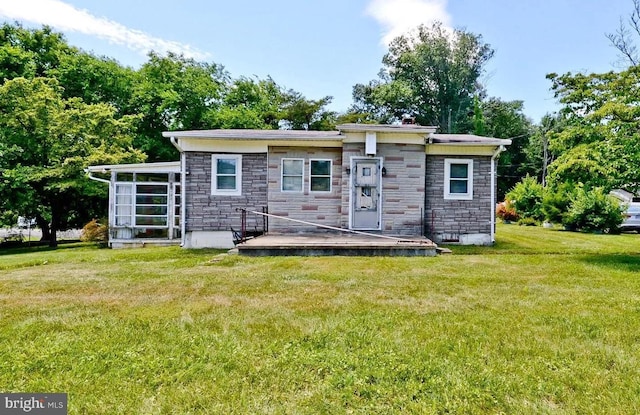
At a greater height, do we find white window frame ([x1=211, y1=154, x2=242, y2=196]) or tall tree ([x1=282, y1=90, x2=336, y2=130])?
tall tree ([x1=282, y1=90, x2=336, y2=130])

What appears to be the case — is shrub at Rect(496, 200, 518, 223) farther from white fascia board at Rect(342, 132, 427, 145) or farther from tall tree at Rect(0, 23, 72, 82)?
tall tree at Rect(0, 23, 72, 82)

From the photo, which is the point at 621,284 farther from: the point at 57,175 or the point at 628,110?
the point at 57,175

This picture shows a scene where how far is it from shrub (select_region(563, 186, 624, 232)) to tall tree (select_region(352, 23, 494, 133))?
19.5 metres

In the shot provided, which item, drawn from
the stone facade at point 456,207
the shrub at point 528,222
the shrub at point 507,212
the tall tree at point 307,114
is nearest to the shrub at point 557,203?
the shrub at point 528,222

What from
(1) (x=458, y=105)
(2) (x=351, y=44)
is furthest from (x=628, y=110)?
(1) (x=458, y=105)

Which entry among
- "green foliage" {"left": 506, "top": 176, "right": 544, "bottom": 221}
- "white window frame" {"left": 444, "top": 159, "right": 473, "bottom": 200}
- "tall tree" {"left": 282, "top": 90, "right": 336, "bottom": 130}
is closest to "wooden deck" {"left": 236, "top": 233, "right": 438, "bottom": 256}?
"white window frame" {"left": 444, "top": 159, "right": 473, "bottom": 200}

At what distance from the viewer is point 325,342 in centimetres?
309

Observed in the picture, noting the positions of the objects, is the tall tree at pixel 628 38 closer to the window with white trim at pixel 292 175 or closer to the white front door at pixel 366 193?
the white front door at pixel 366 193

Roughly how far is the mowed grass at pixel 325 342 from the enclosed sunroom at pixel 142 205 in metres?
5.93

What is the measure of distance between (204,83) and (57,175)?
543 inches

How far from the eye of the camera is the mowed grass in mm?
2270

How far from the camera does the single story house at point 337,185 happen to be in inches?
386

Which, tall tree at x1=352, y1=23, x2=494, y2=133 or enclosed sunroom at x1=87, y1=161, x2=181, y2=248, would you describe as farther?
tall tree at x1=352, y1=23, x2=494, y2=133

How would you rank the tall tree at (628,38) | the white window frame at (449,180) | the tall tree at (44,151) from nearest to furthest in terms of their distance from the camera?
the tall tree at (628,38) < the white window frame at (449,180) < the tall tree at (44,151)
